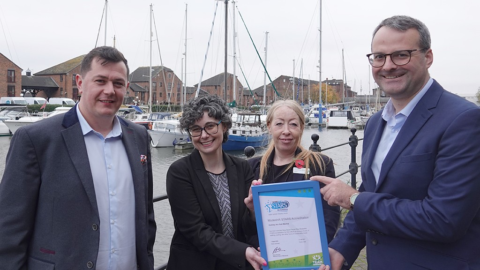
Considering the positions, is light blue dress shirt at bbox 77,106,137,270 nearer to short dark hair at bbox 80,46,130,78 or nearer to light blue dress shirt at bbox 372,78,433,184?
short dark hair at bbox 80,46,130,78

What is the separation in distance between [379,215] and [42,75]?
74.5 meters

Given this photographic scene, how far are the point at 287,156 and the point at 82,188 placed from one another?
1.53 meters

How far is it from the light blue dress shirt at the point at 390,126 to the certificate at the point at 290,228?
1.32ft

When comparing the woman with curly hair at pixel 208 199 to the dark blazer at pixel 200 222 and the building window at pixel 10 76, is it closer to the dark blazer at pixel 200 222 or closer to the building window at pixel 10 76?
the dark blazer at pixel 200 222

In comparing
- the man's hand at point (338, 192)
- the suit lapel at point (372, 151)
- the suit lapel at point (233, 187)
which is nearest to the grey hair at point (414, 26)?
the suit lapel at point (372, 151)

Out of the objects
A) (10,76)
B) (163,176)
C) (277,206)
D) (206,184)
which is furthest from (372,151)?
(10,76)

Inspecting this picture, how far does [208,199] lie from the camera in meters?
2.55

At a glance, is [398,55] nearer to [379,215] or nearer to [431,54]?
[431,54]

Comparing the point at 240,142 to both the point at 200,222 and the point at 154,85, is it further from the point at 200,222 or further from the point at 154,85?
the point at 154,85

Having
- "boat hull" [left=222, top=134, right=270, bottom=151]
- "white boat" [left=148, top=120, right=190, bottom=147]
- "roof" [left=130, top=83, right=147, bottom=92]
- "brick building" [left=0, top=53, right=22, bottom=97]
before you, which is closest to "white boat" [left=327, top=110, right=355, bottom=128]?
"boat hull" [left=222, top=134, right=270, bottom=151]

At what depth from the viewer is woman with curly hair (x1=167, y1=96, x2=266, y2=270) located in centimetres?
244

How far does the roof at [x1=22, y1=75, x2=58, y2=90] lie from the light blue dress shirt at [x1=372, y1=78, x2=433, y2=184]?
225 feet

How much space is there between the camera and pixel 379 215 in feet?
6.01

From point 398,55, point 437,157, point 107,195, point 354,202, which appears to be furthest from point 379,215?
point 107,195
